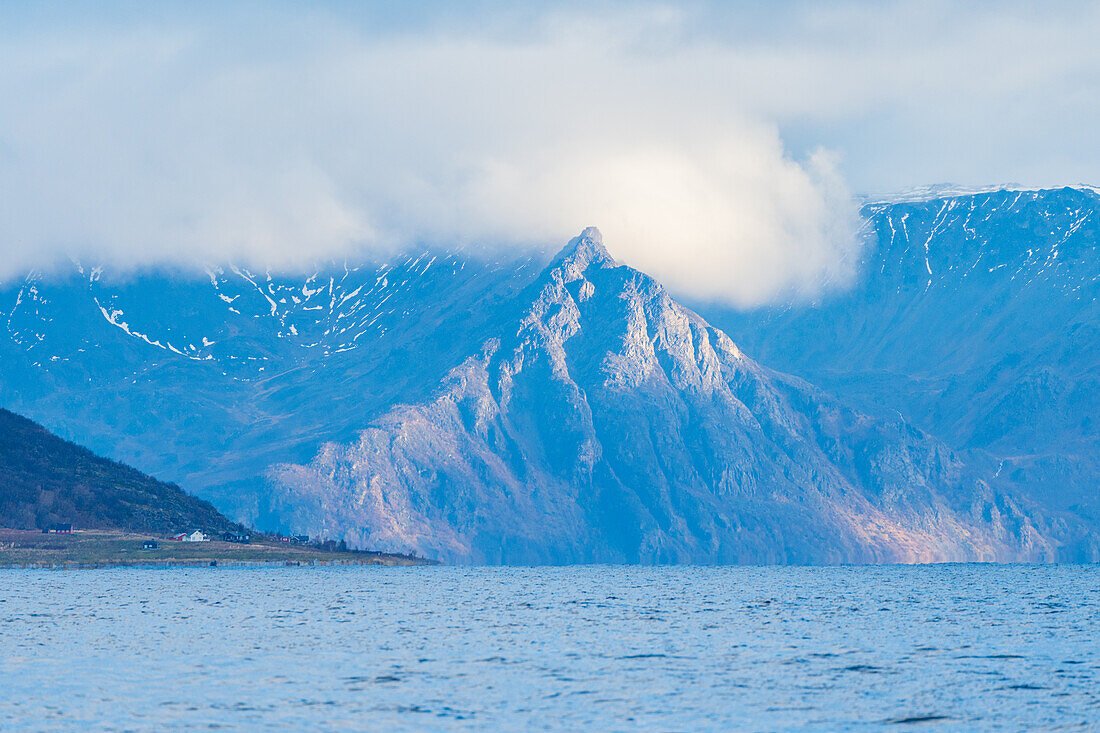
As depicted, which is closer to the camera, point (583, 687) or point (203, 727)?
point (203, 727)

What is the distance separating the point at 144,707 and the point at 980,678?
2599 inches

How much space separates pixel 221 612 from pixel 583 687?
9410cm

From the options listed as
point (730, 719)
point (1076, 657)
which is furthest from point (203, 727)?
point (1076, 657)

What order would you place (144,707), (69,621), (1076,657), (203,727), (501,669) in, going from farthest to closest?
(69,621) < (1076,657) < (501,669) < (144,707) < (203,727)

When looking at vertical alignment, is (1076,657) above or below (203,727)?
above

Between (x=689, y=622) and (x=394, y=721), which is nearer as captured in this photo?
(x=394, y=721)

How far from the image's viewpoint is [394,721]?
94.2 m

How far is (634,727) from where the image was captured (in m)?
92.3

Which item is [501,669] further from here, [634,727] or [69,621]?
[69,621]

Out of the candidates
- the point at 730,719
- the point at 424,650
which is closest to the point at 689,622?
the point at 424,650

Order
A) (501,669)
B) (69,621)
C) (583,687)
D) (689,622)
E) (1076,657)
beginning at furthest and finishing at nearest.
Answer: (689,622) < (69,621) < (1076,657) < (501,669) < (583,687)

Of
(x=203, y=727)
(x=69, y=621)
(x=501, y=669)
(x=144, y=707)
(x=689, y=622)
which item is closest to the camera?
(x=203, y=727)

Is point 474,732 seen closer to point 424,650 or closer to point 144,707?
point 144,707

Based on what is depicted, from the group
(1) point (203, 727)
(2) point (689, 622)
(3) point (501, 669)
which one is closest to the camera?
(1) point (203, 727)
